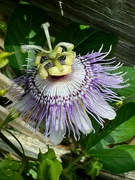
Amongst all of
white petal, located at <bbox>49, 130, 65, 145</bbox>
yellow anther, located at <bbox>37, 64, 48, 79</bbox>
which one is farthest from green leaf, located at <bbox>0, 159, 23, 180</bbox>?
yellow anther, located at <bbox>37, 64, 48, 79</bbox>

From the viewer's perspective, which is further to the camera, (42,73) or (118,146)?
(118,146)

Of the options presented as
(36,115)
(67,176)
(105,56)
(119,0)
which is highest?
(119,0)

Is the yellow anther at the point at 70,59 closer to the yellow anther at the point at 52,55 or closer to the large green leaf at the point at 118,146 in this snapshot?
the yellow anther at the point at 52,55

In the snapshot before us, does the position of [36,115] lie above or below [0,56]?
below

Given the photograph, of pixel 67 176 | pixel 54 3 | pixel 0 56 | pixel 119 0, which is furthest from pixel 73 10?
pixel 67 176

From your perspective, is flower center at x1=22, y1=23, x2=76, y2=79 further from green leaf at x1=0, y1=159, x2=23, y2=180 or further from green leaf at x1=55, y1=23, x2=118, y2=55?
green leaf at x1=0, y1=159, x2=23, y2=180

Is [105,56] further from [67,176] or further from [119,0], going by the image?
[67,176]

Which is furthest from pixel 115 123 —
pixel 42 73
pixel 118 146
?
pixel 42 73

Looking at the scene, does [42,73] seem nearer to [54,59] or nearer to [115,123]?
[54,59]
